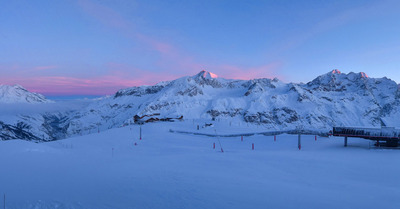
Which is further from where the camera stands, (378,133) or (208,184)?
(378,133)

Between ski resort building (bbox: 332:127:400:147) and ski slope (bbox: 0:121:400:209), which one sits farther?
ski resort building (bbox: 332:127:400:147)

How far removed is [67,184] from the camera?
11398 millimetres

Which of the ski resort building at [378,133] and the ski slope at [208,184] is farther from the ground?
the ski resort building at [378,133]

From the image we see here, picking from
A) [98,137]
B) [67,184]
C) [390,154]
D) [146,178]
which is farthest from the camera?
[98,137]

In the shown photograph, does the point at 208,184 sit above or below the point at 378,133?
below

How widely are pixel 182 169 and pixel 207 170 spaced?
1.64m

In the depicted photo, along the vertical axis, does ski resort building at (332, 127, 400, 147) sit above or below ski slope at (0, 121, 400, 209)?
above

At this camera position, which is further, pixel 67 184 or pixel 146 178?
pixel 146 178

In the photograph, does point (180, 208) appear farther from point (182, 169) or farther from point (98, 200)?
point (182, 169)

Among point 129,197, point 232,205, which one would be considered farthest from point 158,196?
point 232,205

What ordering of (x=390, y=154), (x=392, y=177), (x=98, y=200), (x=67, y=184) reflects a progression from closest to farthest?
1. (x=98, y=200)
2. (x=67, y=184)
3. (x=392, y=177)
4. (x=390, y=154)

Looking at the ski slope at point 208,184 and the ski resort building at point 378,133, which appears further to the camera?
the ski resort building at point 378,133

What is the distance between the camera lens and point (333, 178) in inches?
508

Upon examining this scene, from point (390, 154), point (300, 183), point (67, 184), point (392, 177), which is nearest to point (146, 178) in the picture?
point (67, 184)
